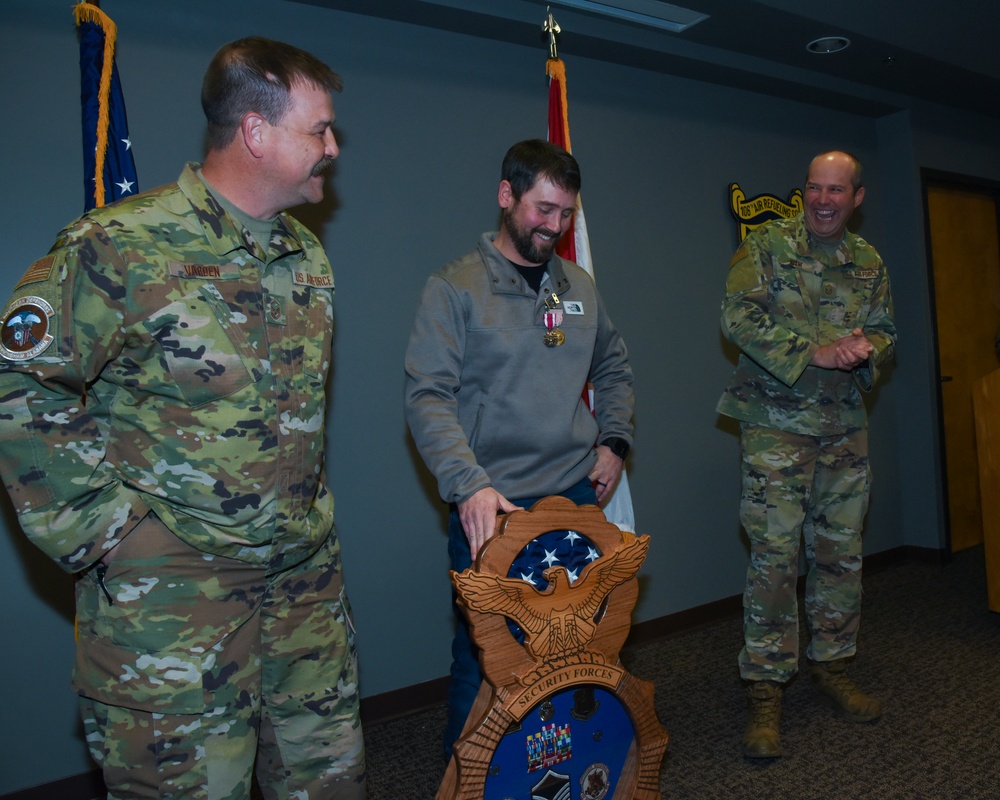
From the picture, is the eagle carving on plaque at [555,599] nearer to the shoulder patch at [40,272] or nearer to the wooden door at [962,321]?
the shoulder patch at [40,272]

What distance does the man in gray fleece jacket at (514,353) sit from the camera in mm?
1755

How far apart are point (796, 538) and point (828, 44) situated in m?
2.30

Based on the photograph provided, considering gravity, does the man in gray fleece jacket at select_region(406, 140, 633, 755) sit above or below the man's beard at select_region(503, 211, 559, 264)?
below

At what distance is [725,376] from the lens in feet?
Answer: 12.1

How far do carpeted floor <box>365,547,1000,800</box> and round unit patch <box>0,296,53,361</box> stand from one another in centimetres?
161

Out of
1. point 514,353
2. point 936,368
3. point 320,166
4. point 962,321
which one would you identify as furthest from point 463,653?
point 962,321

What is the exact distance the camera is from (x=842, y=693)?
2514mm

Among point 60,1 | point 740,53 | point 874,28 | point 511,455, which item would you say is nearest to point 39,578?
point 511,455

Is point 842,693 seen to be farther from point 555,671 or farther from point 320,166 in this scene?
point 320,166

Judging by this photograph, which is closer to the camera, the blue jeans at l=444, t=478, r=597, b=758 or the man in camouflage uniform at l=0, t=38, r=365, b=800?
the man in camouflage uniform at l=0, t=38, r=365, b=800

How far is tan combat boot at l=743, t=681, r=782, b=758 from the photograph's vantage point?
2.27 metres

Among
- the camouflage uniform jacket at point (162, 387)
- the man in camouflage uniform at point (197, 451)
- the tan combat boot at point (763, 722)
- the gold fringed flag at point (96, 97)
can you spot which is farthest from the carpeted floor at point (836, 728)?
the gold fringed flag at point (96, 97)

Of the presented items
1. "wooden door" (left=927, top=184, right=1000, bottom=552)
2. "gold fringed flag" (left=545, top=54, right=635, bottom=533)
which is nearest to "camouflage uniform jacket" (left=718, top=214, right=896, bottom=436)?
"gold fringed flag" (left=545, top=54, right=635, bottom=533)

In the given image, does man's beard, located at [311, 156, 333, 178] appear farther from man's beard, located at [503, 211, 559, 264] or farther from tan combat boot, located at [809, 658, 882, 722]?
tan combat boot, located at [809, 658, 882, 722]
